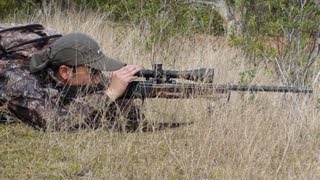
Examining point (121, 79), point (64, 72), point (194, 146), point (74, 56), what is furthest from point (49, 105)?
point (194, 146)

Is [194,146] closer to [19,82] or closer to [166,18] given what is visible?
[19,82]

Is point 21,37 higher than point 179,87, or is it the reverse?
point 21,37

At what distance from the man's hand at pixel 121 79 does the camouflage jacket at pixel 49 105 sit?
8cm

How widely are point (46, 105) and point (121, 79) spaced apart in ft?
1.84

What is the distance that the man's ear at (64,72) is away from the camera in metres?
4.27

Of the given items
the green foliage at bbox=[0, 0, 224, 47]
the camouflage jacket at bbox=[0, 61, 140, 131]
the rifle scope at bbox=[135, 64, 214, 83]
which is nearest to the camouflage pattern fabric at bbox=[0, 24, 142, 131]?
the camouflage jacket at bbox=[0, 61, 140, 131]

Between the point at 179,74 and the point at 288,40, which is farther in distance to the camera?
the point at 288,40

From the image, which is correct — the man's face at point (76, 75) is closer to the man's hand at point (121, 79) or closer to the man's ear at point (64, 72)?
the man's ear at point (64, 72)

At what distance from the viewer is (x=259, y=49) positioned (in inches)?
229

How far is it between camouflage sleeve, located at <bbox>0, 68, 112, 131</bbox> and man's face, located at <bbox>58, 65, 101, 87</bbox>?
124mm

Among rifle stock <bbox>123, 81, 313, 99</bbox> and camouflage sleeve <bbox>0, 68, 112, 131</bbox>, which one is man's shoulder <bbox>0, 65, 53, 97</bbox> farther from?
rifle stock <bbox>123, 81, 313, 99</bbox>

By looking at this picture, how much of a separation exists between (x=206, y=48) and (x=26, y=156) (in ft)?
11.6

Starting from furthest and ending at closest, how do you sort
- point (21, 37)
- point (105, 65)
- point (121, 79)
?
point (21, 37) < point (105, 65) < point (121, 79)

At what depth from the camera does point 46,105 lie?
4.18 meters
